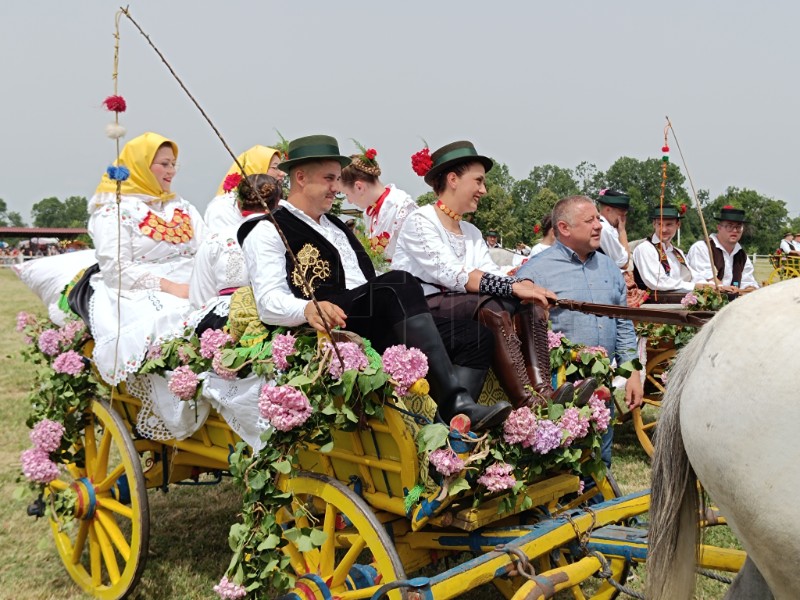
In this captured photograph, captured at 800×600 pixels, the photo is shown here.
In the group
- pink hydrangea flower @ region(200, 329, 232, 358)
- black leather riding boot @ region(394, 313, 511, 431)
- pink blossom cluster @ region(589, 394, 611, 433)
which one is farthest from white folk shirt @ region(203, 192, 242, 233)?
pink blossom cluster @ region(589, 394, 611, 433)

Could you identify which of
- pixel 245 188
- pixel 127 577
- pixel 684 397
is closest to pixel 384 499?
pixel 684 397

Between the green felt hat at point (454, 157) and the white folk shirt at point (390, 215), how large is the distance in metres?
1.81

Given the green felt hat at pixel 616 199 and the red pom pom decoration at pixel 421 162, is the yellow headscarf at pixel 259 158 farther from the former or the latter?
the green felt hat at pixel 616 199

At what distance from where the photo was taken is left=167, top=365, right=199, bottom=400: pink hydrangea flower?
333 cm

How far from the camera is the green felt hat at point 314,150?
3.40 m

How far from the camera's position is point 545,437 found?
9.17 feet

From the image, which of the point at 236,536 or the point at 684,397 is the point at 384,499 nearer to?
the point at 236,536

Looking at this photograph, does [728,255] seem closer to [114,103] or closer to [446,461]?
[446,461]

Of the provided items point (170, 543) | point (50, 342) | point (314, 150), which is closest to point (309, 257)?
point (314, 150)

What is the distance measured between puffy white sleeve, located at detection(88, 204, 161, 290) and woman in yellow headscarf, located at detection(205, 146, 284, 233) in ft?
1.55

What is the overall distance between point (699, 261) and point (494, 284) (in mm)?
4364

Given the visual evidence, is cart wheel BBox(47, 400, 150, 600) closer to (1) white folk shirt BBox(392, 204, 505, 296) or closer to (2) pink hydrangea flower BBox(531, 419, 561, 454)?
(1) white folk shirt BBox(392, 204, 505, 296)

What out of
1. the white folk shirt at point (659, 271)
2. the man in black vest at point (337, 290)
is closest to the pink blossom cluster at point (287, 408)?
the man in black vest at point (337, 290)

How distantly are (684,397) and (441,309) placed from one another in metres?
1.78
